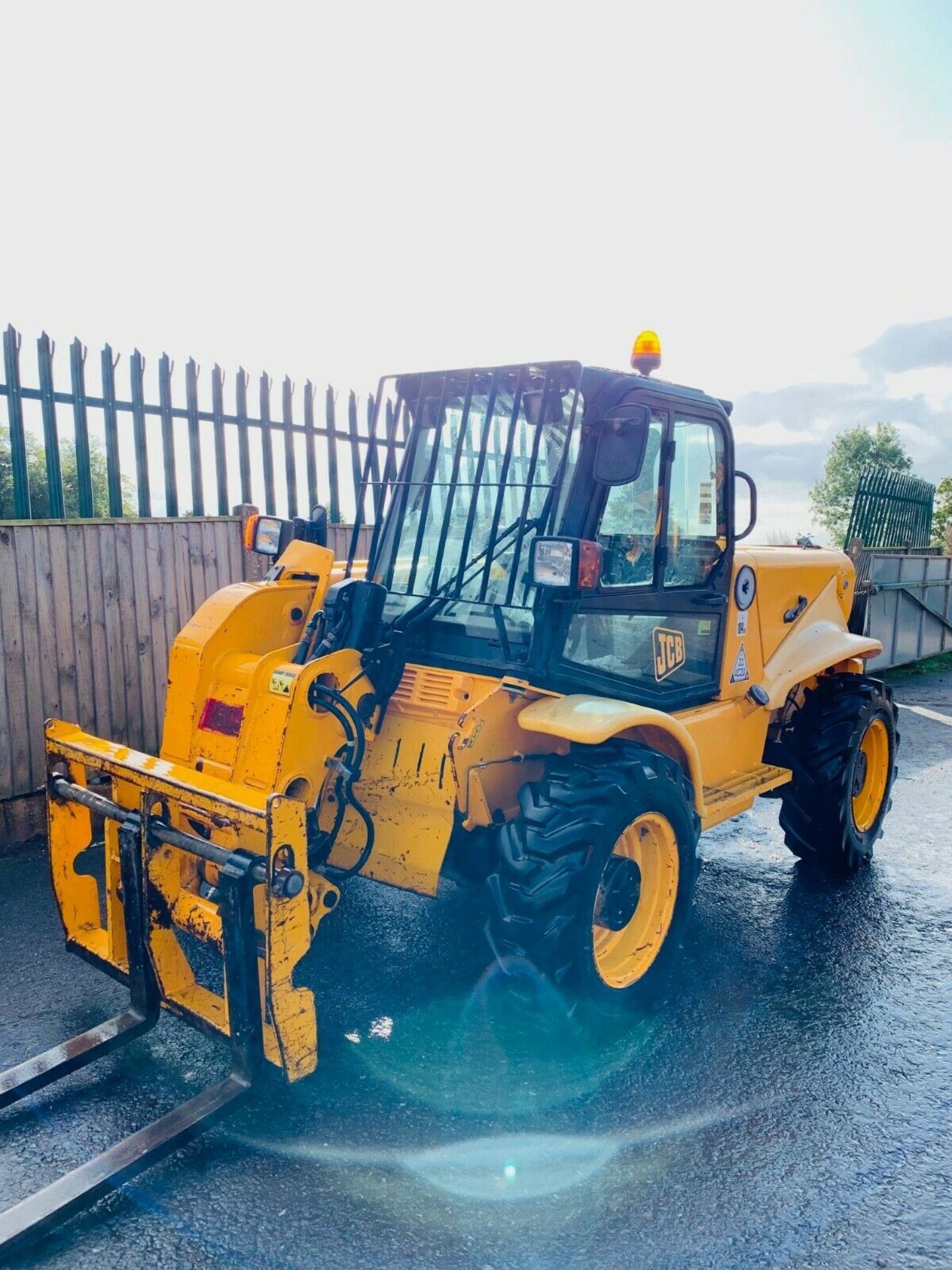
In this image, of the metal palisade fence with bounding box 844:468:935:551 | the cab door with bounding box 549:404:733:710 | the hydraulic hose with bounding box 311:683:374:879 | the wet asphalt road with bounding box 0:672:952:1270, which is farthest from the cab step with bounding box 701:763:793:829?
the metal palisade fence with bounding box 844:468:935:551

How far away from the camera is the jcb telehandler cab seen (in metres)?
3.07

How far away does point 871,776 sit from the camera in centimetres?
562

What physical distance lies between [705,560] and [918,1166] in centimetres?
256

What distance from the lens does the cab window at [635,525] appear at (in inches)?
152

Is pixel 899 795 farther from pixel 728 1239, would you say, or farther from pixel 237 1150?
pixel 237 1150

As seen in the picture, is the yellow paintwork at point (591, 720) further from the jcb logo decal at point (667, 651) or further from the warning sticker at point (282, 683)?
the warning sticker at point (282, 683)

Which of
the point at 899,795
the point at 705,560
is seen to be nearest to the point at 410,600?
the point at 705,560

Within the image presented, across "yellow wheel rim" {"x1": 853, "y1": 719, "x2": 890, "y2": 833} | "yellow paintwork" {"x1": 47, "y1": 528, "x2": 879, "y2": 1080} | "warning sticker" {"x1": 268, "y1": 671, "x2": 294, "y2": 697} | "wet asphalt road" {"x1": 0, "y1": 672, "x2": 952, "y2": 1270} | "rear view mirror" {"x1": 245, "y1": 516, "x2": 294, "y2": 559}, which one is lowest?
"wet asphalt road" {"x1": 0, "y1": 672, "x2": 952, "y2": 1270}

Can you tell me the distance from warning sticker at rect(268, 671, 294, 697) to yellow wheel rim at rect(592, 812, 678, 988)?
1.38 m

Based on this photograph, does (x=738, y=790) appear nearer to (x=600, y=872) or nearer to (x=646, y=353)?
(x=600, y=872)

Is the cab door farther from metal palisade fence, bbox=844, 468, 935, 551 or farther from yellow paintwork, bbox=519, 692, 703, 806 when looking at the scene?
metal palisade fence, bbox=844, 468, 935, 551

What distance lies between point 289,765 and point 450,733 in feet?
2.03

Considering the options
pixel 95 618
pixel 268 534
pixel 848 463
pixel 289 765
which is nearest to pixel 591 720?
pixel 289 765

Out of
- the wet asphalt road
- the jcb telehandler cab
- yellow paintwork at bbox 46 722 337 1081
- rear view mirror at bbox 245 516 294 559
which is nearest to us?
the wet asphalt road
